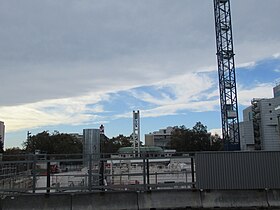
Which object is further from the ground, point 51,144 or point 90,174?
point 51,144

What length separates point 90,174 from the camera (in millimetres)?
11438

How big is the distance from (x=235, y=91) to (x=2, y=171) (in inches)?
2355

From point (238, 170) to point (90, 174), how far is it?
15.5 feet

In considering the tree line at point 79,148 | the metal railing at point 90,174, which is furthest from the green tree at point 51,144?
the metal railing at point 90,174

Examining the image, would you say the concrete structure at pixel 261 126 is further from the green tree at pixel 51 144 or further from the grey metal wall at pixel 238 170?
the grey metal wall at pixel 238 170

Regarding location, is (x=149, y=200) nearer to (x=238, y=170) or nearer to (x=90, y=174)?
(x=90, y=174)

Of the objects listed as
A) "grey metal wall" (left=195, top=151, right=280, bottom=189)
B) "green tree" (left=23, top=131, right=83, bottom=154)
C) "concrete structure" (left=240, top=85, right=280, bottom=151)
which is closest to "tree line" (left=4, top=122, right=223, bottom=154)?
"green tree" (left=23, top=131, right=83, bottom=154)

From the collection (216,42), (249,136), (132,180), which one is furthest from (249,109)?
(132,180)

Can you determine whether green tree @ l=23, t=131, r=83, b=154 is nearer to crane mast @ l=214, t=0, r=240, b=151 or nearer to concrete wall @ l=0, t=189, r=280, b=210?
crane mast @ l=214, t=0, r=240, b=151

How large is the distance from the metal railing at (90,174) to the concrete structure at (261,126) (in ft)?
333

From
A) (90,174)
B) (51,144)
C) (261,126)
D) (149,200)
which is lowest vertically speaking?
(149,200)

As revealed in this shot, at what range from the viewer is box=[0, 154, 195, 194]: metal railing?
11.5m

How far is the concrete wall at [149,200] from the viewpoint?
1100 cm

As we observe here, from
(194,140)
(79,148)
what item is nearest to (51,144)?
(79,148)
